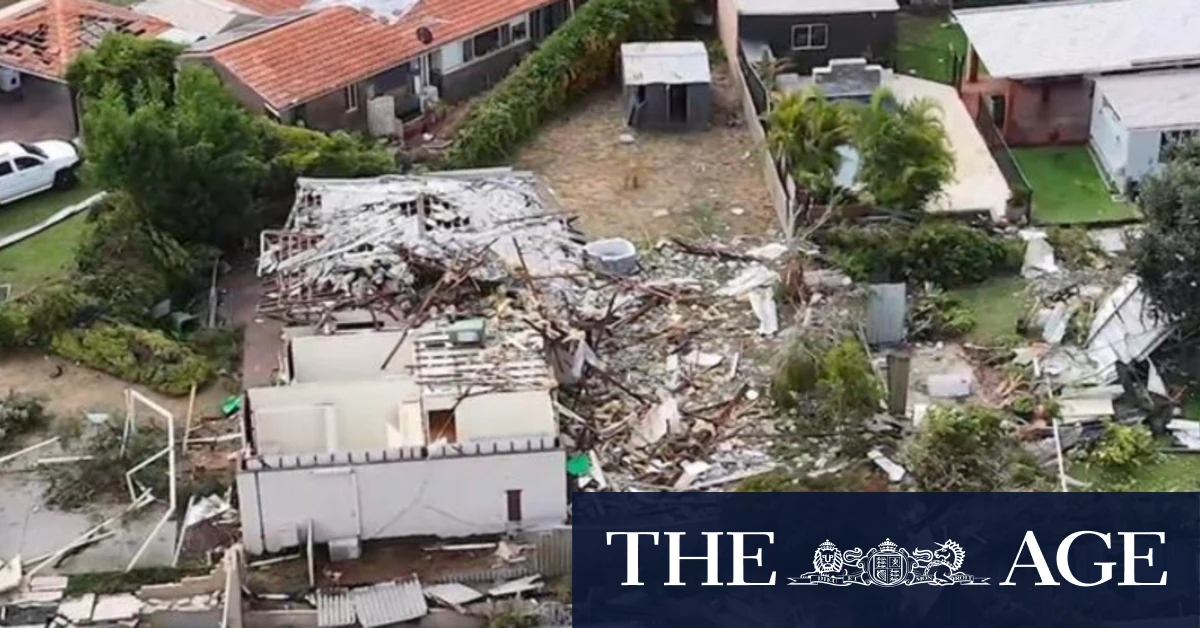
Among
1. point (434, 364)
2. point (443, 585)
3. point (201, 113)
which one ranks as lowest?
point (443, 585)

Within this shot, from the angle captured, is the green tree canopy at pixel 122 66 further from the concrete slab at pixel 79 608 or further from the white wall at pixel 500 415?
the concrete slab at pixel 79 608

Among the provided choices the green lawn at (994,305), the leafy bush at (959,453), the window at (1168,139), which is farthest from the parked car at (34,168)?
the window at (1168,139)

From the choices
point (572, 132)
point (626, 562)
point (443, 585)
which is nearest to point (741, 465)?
point (626, 562)

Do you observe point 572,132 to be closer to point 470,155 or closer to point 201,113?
point 470,155

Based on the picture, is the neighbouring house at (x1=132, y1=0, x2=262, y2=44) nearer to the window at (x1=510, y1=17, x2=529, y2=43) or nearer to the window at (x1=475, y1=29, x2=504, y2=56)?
the window at (x1=475, y1=29, x2=504, y2=56)

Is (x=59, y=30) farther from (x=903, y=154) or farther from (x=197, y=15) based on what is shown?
(x=903, y=154)
